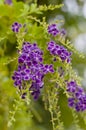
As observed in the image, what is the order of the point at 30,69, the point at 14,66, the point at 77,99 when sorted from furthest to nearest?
the point at 14,66, the point at 77,99, the point at 30,69

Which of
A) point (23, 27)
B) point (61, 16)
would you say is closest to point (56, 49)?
point (23, 27)

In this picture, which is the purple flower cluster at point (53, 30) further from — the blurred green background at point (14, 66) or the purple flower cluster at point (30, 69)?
the blurred green background at point (14, 66)

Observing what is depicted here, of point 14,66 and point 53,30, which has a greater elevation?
point 14,66

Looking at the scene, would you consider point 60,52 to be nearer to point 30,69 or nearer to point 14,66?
point 30,69

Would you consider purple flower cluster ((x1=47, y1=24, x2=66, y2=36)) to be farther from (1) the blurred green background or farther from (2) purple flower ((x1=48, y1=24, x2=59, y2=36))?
(1) the blurred green background

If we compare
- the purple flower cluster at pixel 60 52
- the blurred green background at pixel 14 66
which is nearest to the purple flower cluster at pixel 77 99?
the purple flower cluster at pixel 60 52

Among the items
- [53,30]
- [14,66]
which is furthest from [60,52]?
[14,66]

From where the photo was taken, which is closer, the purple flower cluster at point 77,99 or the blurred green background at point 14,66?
the purple flower cluster at point 77,99
